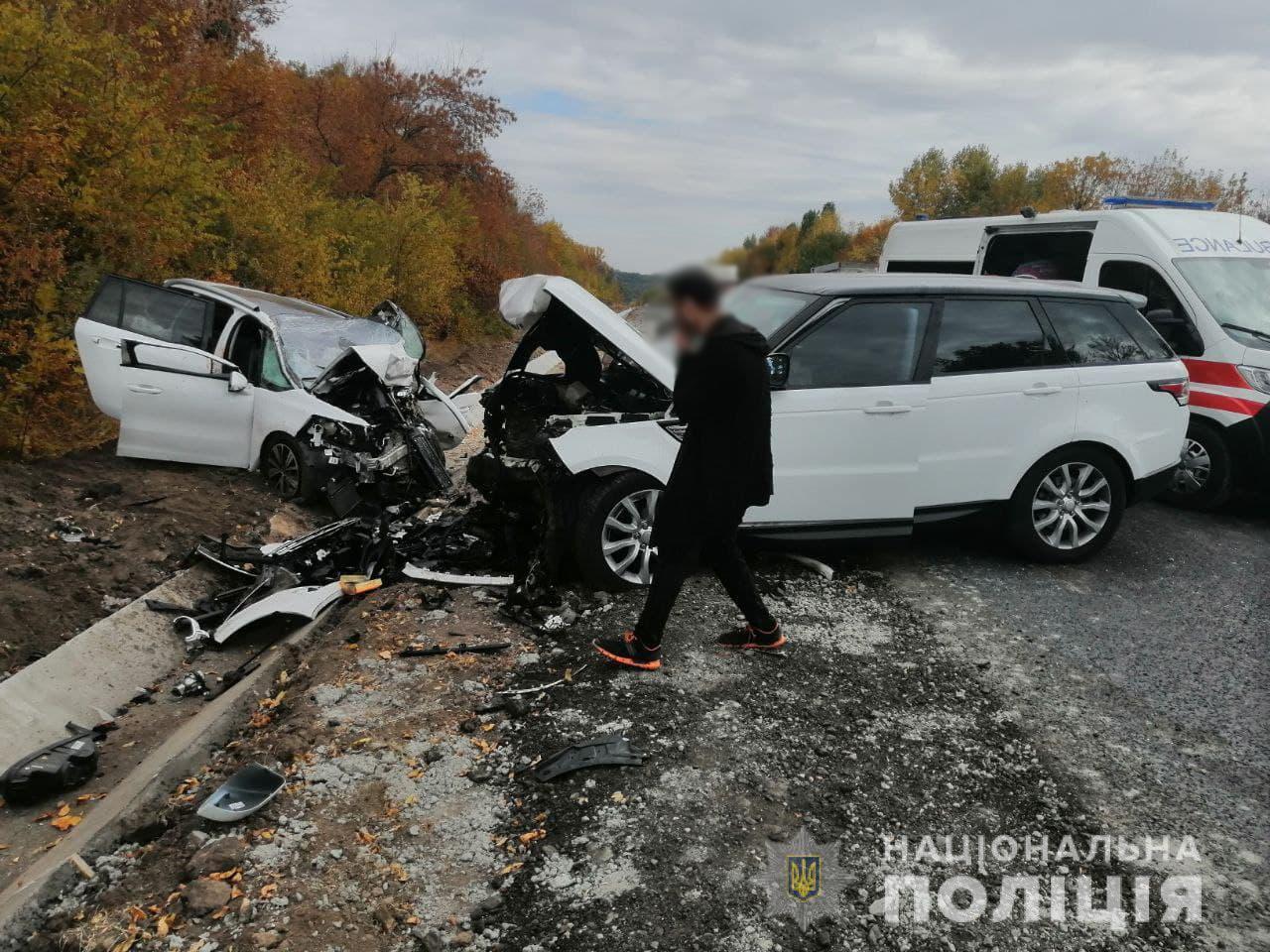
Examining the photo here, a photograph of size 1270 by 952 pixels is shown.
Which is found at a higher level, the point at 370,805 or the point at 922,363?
the point at 922,363

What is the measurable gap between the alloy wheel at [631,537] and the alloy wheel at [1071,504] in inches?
107

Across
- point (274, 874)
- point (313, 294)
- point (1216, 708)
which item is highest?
point (313, 294)

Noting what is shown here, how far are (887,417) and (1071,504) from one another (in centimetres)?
168

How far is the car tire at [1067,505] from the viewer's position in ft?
18.9

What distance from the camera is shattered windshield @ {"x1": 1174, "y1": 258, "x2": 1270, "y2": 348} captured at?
729cm

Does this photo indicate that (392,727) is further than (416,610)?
No

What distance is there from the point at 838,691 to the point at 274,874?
2567 mm

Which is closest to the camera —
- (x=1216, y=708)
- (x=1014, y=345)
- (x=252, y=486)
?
(x=1216, y=708)

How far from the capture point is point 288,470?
7.53m

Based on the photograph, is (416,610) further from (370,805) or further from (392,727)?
(370,805)

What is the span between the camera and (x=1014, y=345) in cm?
565

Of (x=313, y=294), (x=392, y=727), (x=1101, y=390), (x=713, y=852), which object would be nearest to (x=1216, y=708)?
(x=1101, y=390)

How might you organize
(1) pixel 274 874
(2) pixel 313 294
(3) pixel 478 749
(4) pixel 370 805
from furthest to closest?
(2) pixel 313 294 < (3) pixel 478 749 < (4) pixel 370 805 < (1) pixel 274 874

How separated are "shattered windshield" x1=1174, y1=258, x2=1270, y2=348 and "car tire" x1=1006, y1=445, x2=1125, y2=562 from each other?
261 cm
